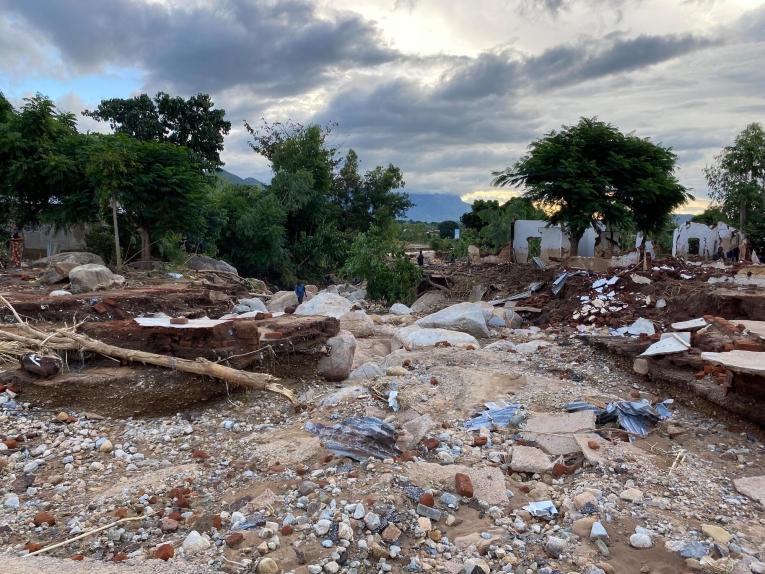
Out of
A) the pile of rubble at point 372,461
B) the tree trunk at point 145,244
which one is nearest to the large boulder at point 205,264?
the tree trunk at point 145,244

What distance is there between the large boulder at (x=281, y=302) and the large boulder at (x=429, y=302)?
8.83ft

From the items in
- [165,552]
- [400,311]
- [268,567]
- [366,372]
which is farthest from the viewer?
[400,311]

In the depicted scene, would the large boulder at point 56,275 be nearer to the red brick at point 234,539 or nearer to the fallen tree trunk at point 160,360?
the fallen tree trunk at point 160,360

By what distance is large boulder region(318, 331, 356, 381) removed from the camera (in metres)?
5.90

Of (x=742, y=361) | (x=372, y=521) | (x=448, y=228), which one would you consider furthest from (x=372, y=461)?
(x=448, y=228)

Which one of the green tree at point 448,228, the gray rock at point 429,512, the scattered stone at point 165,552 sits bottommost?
the scattered stone at point 165,552

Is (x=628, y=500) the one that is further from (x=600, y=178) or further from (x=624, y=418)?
(x=600, y=178)

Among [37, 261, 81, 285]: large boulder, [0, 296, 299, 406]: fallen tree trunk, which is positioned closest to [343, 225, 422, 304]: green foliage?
[37, 261, 81, 285]: large boulder

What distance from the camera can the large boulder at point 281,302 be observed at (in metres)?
11.6

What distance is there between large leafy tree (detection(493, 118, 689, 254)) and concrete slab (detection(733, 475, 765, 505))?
11060 mm

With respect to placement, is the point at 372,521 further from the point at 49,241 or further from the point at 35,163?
the point at 49,241

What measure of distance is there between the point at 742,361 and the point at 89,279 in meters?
8.38

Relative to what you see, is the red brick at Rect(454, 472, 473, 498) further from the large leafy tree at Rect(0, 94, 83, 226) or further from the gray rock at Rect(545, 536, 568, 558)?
the large leafy tree at Rect(0, 94, 83, 226)

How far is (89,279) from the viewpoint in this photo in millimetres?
8688
